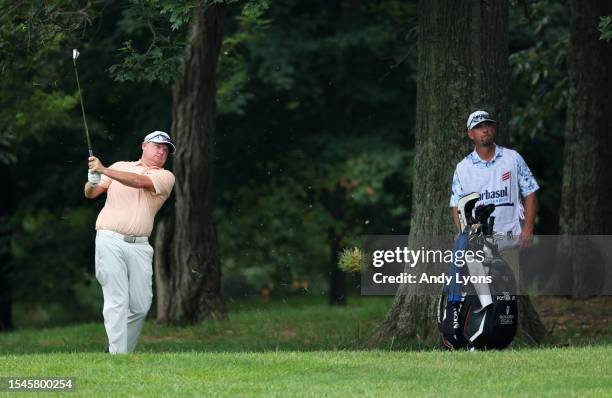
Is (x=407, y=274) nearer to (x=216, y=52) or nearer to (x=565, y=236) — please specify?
(x=565, y=236)

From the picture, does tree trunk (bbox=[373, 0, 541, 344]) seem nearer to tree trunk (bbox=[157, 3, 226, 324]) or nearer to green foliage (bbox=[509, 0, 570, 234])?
green foliage (bbox=[509, 0, 570, 234])

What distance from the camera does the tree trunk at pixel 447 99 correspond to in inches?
591

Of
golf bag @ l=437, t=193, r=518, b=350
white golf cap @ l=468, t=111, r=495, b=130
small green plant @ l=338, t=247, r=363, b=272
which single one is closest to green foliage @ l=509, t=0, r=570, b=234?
small green plant @ l=338, t=247, r=363, b=272

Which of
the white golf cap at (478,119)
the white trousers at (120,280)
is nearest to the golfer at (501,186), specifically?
the white golf cap at (478,119)

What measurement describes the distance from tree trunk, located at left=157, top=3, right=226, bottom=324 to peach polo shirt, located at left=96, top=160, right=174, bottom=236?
7995mm

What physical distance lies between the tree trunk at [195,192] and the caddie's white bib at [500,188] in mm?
8657

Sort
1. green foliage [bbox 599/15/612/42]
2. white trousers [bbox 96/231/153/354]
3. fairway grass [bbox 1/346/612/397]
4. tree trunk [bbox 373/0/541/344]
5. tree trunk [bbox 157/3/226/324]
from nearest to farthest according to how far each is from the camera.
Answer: fairway grass [bbox 1/346/612/397]
white trousers [bbox 96/231/153/354]
green foliage [bbox 599/15/612/42]
tree trunk [bbox 373/0/541/344]
tree trunk [bbox 157/3/226/324]

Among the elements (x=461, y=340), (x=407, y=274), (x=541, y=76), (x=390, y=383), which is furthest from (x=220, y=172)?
(x=390, y=383)

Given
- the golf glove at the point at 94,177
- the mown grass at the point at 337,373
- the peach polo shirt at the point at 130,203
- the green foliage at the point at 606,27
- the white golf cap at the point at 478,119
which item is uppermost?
the green foliage at the point at 606,27

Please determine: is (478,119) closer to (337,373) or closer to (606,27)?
(606,27)

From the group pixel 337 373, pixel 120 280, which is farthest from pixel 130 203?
pixel 337 373

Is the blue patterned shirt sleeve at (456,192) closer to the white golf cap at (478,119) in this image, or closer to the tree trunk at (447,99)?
the white golf cap at (478,119)

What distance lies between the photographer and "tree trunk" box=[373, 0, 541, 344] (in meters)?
15.0

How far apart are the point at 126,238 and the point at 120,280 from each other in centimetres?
39
